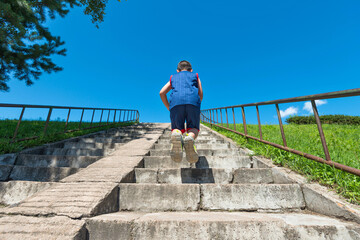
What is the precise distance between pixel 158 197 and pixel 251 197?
1.08 metres

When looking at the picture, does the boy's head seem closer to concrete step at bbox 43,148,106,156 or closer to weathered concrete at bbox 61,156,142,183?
weathered concrete at bbox 61,156,142,183

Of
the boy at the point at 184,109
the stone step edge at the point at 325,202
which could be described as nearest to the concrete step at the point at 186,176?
the boy at the point at 184,109

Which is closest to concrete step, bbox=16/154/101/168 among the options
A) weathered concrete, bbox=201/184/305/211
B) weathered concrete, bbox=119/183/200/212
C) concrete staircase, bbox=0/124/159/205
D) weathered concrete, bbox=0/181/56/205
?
concrete staircase, bbox=0/124/159/205

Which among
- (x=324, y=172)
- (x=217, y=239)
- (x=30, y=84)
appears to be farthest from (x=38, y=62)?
(x=324, y=172)

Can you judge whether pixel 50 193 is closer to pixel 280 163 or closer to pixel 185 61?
pixel 185 61

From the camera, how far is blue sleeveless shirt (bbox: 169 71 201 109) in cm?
233

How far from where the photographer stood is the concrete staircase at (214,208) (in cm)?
130

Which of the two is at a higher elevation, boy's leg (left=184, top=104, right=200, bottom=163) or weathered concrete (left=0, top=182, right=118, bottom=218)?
boy's leg (left=184, top=104, right=200, bottom=163)

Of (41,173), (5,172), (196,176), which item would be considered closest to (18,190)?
(41,173)

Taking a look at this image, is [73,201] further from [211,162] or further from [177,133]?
[211,162]

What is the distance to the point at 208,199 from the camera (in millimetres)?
1816

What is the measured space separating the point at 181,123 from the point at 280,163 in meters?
1.70

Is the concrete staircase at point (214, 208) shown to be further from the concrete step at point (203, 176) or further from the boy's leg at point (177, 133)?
the boy's leg at point (177, 133)

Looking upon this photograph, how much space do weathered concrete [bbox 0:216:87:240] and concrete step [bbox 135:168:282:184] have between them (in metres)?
1.14
